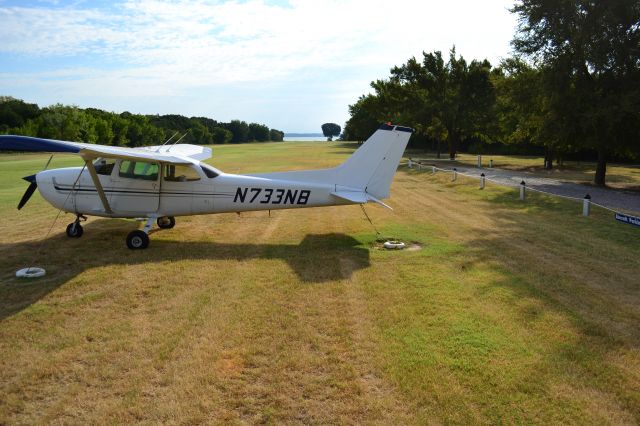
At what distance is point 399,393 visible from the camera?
16.0ft

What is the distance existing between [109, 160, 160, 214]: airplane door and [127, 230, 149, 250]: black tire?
2.76 ft

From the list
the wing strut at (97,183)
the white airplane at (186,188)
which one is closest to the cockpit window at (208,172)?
the white airplane at (186,188)

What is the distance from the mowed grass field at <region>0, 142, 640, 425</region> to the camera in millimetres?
4691

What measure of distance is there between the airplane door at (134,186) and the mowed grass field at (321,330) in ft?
3.53

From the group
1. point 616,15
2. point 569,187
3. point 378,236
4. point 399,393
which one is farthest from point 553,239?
point 616,15

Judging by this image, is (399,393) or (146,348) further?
(146,348)

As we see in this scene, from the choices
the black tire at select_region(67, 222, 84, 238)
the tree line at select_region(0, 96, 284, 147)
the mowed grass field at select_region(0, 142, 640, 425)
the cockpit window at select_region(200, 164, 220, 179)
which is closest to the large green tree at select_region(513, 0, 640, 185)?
the mowed grass field at select_region(0, 142, 640, 425)

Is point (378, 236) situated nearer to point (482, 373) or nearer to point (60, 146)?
point (482, 373)

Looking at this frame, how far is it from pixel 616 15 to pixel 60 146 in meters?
25.5

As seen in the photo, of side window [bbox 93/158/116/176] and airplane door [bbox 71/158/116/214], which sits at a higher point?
side window [bbox 93/158/116/176]

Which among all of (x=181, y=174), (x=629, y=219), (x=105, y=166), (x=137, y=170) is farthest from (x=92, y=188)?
(x=629, y=219)

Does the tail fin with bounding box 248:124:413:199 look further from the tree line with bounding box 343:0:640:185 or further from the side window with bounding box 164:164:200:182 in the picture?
the tree line with bounding box 343:0:640:185

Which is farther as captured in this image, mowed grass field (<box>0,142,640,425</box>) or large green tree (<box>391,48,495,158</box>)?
large green tree (<box>391,48,495,158</box>)

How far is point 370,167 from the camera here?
38.0 feet
